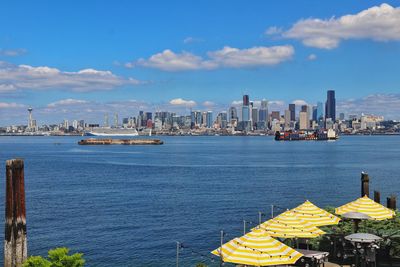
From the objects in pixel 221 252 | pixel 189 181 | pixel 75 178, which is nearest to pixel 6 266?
pixel 221 252

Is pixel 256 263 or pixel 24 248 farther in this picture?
pixel 24 248

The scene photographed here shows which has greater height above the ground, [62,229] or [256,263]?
[256,263]

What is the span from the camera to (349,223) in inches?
1213

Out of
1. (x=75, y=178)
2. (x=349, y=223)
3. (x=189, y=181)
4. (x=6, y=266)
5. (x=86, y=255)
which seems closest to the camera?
(x=6, y=266)

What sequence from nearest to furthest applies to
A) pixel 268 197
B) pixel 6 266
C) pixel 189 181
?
pixel 6 266 < pixel 268 197 < pixel 189 181

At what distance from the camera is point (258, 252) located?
18109 mm

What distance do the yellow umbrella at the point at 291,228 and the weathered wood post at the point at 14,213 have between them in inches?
443

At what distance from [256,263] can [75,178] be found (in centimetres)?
7875

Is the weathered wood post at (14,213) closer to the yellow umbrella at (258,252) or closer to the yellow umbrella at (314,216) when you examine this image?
the yellow umbrella at (258,252)

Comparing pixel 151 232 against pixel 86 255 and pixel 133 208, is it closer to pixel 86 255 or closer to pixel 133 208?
pixel 86 255

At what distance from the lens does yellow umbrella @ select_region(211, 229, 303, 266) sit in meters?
17.9

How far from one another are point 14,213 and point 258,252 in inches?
397

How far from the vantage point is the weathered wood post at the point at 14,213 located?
63.9 ft

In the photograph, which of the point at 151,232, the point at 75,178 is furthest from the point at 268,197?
the point at 75,178
